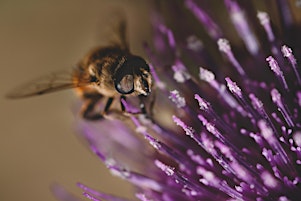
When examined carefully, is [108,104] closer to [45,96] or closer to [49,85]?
[49,85]

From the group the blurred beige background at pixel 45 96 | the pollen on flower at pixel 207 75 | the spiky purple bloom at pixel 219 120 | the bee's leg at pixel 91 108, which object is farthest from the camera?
the blurred beige background at pixel 45 96

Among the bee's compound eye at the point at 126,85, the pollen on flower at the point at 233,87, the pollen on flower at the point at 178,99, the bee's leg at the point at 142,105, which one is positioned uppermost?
the bee's leg at the point at 142,105

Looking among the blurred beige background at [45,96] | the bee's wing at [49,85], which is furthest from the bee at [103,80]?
the blurred beige background at [45,96]

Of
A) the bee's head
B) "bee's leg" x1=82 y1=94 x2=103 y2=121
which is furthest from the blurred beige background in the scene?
the bee's head

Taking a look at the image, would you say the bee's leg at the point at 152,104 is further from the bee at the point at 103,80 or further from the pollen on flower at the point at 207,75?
the pollen on flower at the point at 207,75

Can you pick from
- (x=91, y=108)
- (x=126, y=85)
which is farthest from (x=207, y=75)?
(x=91, y=108)

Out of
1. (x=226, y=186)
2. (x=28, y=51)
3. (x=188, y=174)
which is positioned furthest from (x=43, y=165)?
(x=226, y=186)

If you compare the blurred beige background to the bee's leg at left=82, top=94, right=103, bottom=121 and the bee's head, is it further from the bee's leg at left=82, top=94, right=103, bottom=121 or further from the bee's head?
the bee's head
